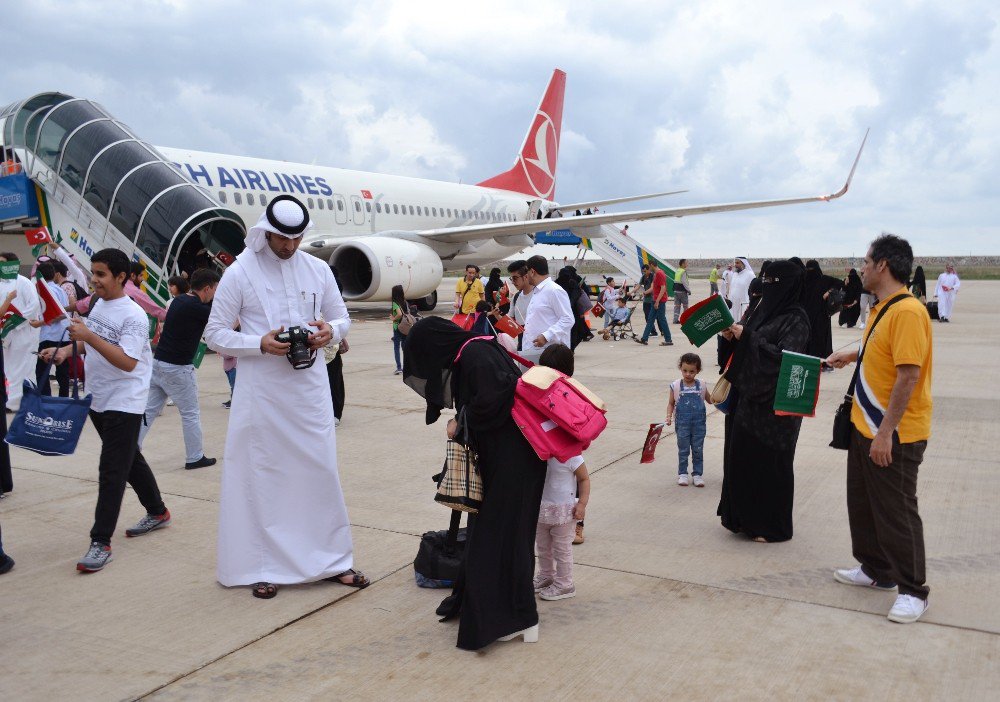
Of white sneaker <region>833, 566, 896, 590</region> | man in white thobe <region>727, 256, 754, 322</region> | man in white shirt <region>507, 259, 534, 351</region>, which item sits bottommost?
white sneaker <region>833, 566, 896, 590</region>

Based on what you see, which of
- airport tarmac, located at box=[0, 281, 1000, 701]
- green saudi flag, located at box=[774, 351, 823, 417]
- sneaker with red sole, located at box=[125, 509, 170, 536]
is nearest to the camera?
airport tarmac, located at box=[0, 281, 1000, 701]

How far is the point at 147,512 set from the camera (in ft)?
17.2

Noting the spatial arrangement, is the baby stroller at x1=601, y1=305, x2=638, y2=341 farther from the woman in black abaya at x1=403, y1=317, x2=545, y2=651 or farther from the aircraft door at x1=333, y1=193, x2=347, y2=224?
the woman in black abaya at x1=403, y1=317, x2=545, y2=651

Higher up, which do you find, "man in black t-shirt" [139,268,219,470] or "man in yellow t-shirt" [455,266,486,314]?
"man in yellow t-shirt" [455,266,486,314]

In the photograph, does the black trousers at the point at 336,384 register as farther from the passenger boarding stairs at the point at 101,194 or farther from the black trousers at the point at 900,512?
the passenger boarding stairs at the point at 101,194

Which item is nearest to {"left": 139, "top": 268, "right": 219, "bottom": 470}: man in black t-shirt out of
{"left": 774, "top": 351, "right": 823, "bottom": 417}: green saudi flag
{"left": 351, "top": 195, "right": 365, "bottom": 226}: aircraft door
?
{"left": 774, "top": 351, "right": 823, "bottom": 417}: green saudi flag

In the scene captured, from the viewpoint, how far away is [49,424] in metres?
4.50

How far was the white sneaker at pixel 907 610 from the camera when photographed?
11.9 ft

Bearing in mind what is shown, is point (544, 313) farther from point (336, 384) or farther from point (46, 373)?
point (46, 373)

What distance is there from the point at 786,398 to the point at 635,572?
1.18 metres

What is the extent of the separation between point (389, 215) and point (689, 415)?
55.7 ft

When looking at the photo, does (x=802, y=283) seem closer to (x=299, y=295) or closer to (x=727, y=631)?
(x=727, y=631)

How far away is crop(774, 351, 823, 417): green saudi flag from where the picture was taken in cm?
426

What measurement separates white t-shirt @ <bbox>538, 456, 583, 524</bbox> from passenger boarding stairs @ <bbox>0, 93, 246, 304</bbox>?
34.6 feet
